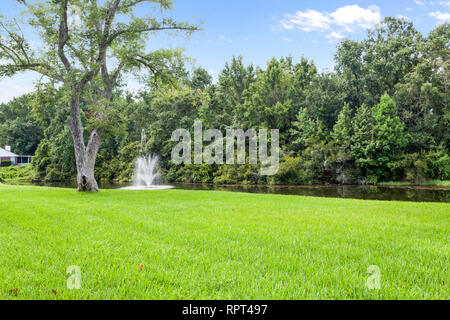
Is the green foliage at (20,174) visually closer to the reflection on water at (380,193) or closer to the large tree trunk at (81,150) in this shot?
the large tree trunk at (81,150)

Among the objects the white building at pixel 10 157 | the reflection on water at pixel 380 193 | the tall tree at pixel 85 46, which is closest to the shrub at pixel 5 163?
the white building at pixel 10 157

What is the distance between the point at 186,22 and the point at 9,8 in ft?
23.3

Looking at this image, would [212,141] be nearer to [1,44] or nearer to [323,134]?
[323,134]

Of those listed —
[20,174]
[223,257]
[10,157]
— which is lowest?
[223,257]

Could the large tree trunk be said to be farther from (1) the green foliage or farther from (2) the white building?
(2) the white building

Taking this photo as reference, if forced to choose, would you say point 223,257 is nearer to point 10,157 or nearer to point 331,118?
point 331,118

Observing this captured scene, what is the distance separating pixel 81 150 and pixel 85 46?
4.39 m

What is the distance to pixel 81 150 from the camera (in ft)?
40.2

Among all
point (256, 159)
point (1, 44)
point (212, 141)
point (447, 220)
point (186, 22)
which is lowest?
point (447, 220)

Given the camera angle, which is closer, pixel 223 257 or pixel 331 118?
pixel 223 257

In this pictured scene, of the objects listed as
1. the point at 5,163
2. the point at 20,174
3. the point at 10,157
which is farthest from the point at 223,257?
the point at 10,157

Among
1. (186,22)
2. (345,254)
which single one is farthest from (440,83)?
(345,254)

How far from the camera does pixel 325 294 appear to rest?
2.36m

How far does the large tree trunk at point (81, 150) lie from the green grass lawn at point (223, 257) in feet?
22.6
